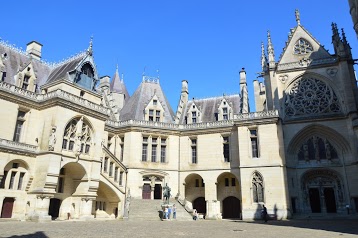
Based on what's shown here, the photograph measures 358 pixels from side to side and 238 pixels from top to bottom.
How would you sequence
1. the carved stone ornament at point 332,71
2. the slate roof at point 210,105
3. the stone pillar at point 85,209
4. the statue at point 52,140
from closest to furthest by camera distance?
1. the statue at point 52,140
2. the stone pillar at point 85,209
3. the carved stone ornament at point 332,71
4. the slate roof at point 210,105

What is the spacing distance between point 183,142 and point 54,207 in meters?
15.5

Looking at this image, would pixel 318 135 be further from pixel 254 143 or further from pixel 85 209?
pixel 85 209

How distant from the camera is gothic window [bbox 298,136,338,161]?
29.1 m

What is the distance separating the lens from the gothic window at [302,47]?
1294 inches

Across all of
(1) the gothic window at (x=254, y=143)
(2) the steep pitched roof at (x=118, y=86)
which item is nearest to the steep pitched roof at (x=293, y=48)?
(1) the gothic window at (x=254, y=143)

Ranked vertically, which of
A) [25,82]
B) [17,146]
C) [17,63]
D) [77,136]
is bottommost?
[17,146]

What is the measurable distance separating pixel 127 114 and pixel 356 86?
83.4 ft

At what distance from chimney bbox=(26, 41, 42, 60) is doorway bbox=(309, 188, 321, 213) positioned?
31.6m

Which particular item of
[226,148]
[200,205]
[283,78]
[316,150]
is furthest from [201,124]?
[316,150]

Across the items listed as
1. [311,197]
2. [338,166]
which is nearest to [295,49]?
[338,166]

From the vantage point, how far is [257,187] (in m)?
28.6

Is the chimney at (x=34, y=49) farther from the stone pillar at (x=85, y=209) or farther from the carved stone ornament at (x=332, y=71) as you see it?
the carved stone ornament at (x=332, y=71)

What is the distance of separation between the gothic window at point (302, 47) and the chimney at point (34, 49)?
28510 millimetres

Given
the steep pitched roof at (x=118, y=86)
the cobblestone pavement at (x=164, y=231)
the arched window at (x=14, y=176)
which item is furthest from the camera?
the steep pitched roof at (x=118, y=86)
